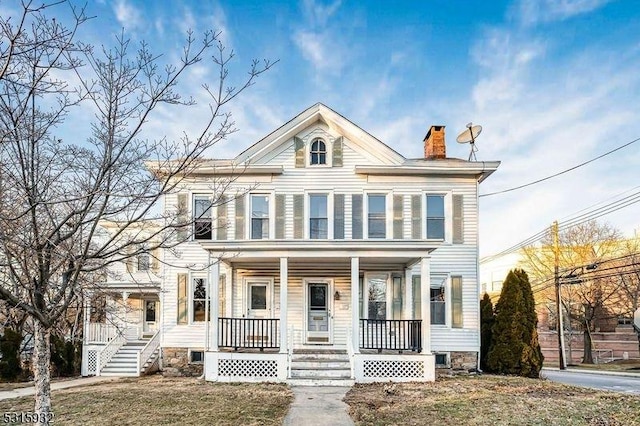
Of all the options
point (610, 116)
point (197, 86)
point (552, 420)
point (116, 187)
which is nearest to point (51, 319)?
point (116, 187)

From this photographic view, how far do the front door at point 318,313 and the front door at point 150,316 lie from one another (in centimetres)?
934

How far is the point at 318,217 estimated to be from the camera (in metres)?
13.0

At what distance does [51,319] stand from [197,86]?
2.66m

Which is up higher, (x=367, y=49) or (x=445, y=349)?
(x=367, y=49)

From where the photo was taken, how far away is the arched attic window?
520 inches

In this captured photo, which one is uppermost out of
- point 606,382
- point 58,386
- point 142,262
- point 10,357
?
point 142,262

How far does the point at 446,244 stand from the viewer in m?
12.9

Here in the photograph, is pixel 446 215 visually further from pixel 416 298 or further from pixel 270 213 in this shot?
pixel 270 213

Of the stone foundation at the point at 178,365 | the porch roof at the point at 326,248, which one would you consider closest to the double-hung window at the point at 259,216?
the porch roof at the point at 326,248

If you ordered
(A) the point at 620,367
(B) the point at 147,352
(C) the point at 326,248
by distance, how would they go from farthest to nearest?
(A) the point at 620,367, (B) the point at 147,352, (C) the point at 326,248

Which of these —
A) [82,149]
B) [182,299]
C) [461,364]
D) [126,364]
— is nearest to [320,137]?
[182,299]

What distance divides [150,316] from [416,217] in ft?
41.7

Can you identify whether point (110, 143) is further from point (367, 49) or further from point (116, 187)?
point (367, 49)

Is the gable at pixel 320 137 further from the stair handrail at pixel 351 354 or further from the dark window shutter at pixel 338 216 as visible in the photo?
the stair handrail at pixel 351 354
